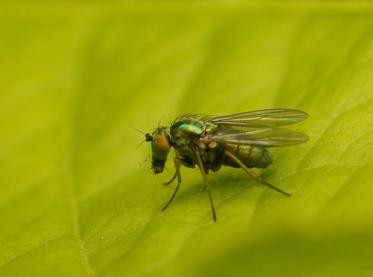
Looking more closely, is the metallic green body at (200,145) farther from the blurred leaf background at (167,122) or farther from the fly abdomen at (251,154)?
the blurred leaf background at (167,122)

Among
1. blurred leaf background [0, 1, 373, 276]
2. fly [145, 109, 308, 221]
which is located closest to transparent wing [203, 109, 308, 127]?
fly [145, 109, 308, 221]

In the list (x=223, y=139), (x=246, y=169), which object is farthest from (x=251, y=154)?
(x=223, y=139)

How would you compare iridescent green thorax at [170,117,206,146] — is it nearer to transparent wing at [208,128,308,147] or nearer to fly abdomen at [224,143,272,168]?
transparent wing at [208,128,308,147]

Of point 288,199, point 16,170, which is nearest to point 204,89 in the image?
point 16,170

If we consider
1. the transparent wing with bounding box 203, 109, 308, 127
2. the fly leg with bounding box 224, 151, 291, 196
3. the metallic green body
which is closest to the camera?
the fly leg with bounding box 224, 151, 291, 196

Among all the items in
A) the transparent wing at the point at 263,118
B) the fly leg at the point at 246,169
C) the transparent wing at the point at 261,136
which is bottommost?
the fly leg at the point at 246,169

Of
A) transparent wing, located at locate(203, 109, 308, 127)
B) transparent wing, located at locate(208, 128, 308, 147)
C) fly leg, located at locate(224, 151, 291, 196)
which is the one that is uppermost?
transparent wing, located at locate(203, 109, 308, 127)

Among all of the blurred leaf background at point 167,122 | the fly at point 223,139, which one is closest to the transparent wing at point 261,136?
the fly at point 223,139
